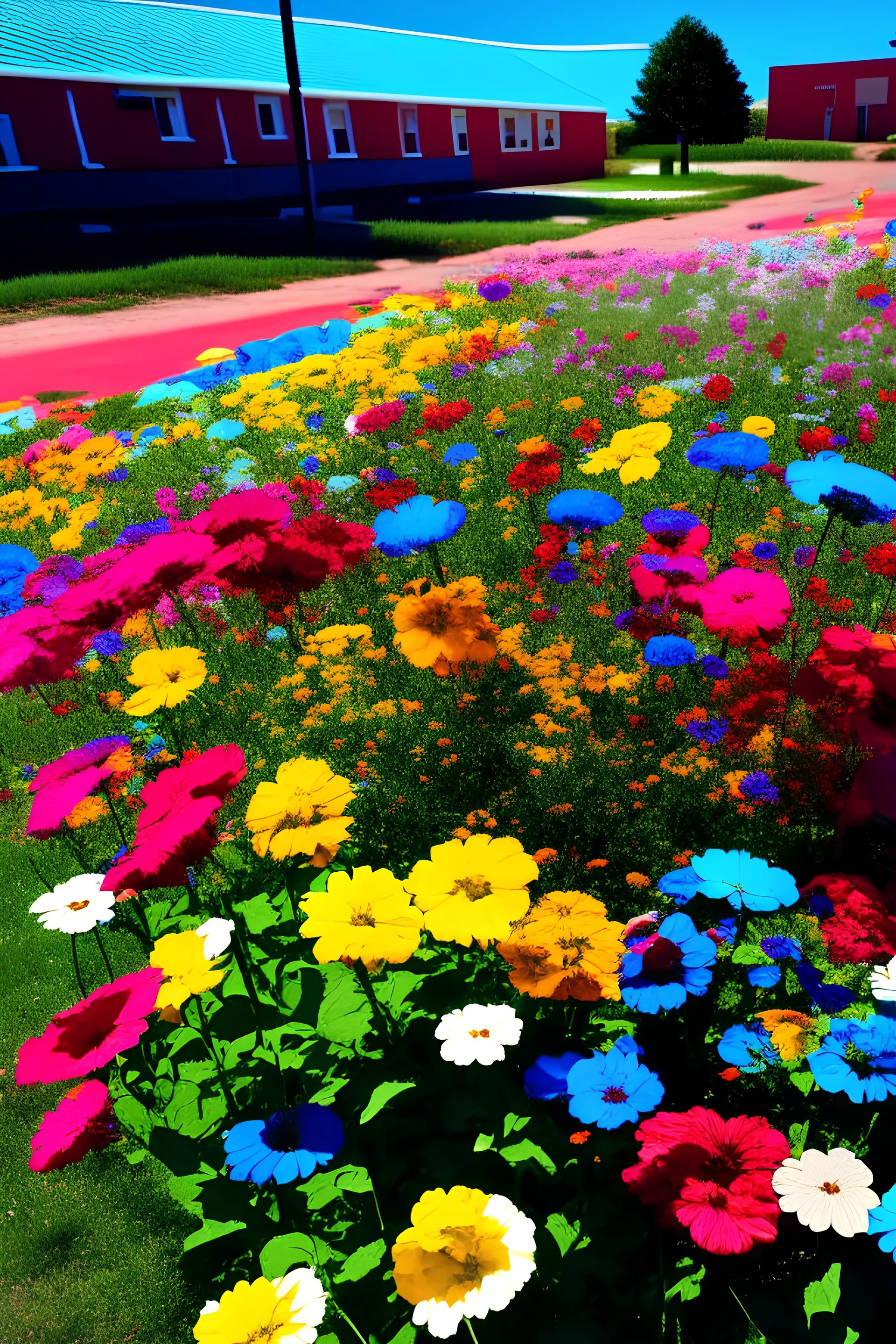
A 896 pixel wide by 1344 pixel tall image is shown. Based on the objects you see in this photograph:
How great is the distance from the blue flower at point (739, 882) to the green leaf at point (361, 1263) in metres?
0.77

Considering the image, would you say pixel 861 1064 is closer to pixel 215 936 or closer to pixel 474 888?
pixel 474 888

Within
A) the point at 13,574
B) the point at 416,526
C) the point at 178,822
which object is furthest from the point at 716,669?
the point at 13,574

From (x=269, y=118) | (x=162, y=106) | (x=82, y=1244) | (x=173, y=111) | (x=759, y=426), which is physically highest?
(x=162, y=106)

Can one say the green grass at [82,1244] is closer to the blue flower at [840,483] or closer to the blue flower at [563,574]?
the blue flower at [563,574]

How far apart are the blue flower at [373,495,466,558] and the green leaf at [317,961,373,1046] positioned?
1315mm

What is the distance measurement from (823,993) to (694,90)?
127 ft

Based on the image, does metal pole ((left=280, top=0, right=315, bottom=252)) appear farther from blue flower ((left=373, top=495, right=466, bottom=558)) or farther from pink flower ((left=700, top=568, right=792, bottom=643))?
pink flower ((left=700, top=568, right=792, bottom=643))

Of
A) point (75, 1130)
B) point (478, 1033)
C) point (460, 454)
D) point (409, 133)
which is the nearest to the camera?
point (75, 1130)

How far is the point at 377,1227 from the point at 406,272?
1267 cm

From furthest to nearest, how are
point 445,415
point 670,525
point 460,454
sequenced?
point 460,454
point 445,415
point 670,525

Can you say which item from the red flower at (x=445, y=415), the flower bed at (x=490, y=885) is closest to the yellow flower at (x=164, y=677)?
the flower bed at (x=490, y=885)

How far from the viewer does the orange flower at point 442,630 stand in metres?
2.04

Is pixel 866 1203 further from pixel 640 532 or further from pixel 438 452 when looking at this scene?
pixel 438 452

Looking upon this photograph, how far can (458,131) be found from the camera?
79.7ft
